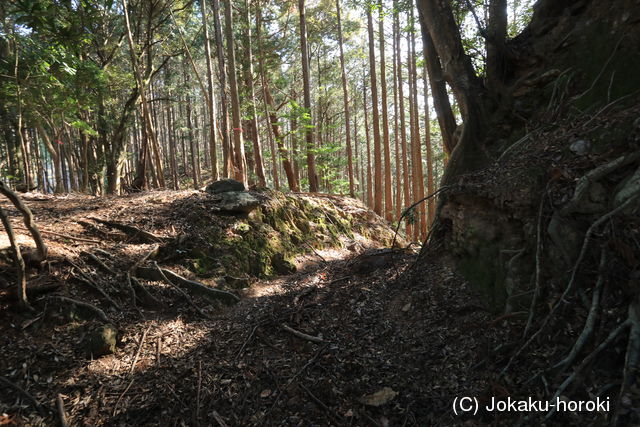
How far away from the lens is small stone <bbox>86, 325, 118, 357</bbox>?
322cm

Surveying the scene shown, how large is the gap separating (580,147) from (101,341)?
526 centimetres

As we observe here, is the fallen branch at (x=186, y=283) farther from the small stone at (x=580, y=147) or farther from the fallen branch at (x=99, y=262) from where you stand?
the small stone at (x=580, y=147)

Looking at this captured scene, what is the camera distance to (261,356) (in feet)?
10.9

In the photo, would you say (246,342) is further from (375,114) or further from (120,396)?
(375,114)

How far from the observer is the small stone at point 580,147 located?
2.79 m

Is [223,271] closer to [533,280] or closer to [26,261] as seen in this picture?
[26,261]

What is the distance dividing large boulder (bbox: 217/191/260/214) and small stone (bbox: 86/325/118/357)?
3.39m

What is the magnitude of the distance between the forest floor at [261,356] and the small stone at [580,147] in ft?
5.61

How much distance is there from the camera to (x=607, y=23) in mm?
3506

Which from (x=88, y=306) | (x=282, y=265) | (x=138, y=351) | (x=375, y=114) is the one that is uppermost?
(x=375, y=114)

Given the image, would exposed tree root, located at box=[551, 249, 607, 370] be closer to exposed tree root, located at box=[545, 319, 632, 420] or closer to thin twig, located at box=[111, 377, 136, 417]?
exposed tree root, located at box=[545, 319, 632, 420]

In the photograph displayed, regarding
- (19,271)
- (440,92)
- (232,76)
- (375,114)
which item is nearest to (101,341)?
(19,271)

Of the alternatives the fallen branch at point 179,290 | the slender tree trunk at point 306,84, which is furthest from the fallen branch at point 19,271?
the slender tree trunk at point 306,84

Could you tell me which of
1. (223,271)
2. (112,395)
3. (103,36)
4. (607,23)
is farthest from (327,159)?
(112,395)
